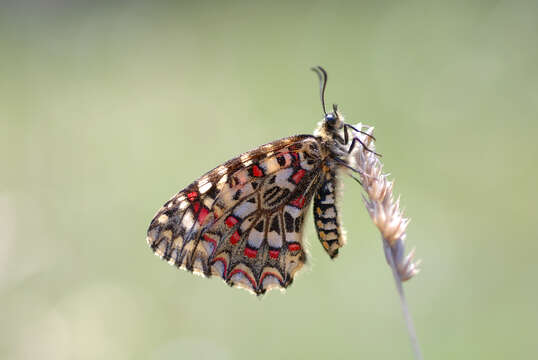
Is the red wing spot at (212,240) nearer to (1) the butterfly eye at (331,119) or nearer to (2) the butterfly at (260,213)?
(2) the butterfly at (260,213)

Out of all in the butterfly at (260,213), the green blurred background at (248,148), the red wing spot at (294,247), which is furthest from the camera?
the green blurred background at (248,148)

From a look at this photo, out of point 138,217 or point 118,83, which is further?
point 118,83

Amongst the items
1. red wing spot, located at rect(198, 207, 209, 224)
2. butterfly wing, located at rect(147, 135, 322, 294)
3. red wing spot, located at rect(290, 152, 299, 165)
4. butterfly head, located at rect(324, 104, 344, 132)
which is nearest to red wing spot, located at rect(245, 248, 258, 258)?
butterfly wing, located at rect(147, 135, 322, 294)

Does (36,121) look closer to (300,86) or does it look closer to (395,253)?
(300,86)

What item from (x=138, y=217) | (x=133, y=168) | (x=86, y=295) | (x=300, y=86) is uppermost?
(x=300, y=86)

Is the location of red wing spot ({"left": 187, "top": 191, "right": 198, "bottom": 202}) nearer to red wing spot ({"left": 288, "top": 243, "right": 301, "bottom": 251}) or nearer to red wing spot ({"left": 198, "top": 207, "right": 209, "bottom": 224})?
red wing spot ({"left": 198, "top": 207, "right": 209, "bottom": 224})

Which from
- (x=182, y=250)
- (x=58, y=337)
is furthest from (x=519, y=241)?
(x=58, y=337)

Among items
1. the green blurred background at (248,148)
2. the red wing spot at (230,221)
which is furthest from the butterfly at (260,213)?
→ the green blurred background at (248,148)
